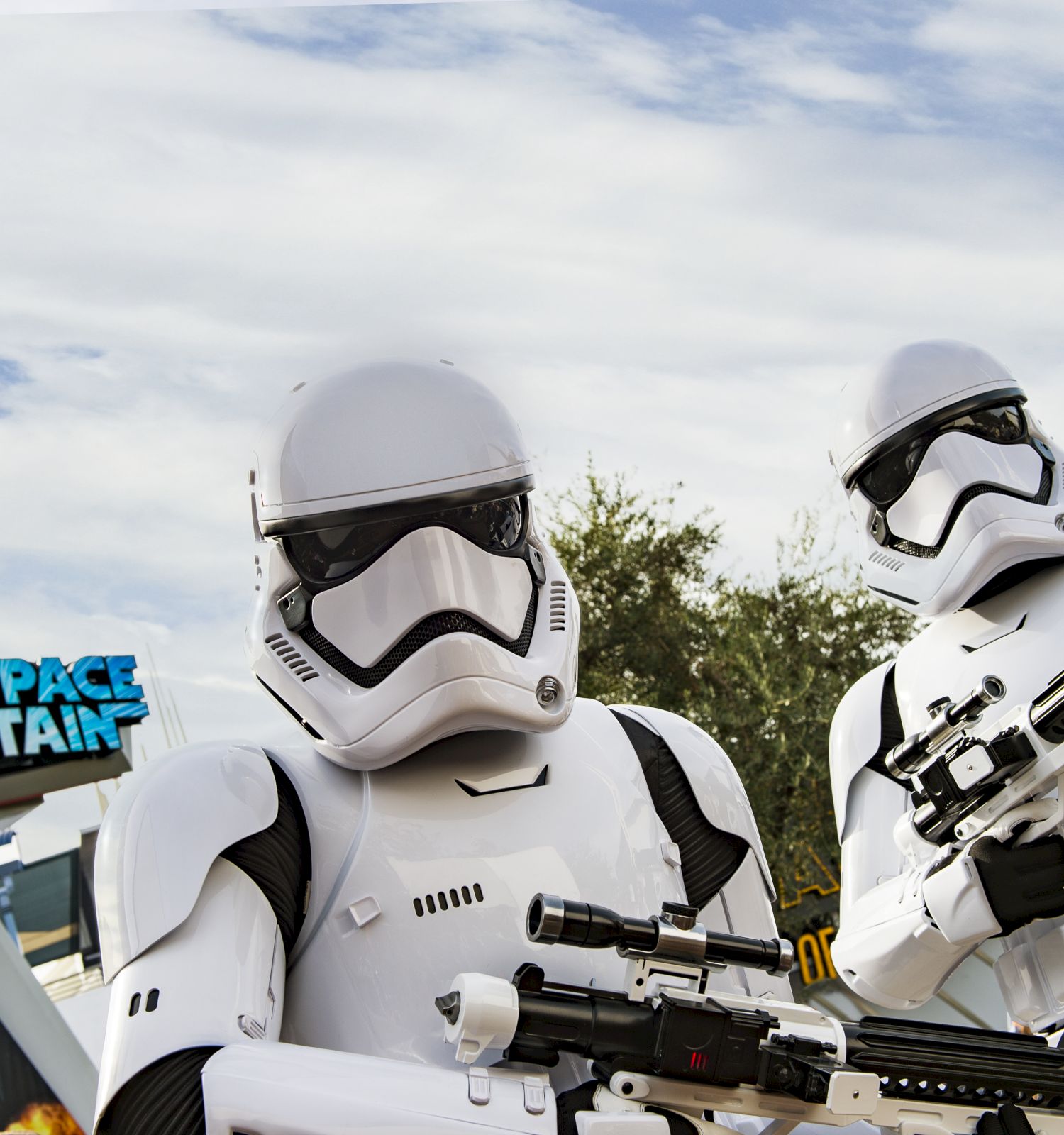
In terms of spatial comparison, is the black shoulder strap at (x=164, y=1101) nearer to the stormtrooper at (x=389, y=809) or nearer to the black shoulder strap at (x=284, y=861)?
the stormtrooper at (x=389, y=809)

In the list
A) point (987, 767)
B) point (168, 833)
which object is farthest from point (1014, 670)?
point (168, 833)

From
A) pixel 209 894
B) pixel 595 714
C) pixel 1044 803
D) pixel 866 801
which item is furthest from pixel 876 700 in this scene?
pixel 209 894

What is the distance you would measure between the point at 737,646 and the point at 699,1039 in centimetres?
1058

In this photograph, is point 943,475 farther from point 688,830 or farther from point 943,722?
point 688,830

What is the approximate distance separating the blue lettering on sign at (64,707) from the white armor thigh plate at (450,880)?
1279 centimetres

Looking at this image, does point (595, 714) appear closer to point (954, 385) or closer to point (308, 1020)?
point (308, 1020)

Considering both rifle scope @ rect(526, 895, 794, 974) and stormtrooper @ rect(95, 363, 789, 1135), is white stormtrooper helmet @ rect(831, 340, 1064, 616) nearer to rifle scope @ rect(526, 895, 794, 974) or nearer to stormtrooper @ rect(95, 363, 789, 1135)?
stormtrooper @ rect(95, 363, 789, 1135)

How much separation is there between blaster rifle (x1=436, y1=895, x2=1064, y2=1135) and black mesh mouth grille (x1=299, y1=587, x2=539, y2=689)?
0.57 metres

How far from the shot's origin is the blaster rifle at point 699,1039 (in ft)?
6.89

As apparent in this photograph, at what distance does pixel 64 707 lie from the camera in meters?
14.9

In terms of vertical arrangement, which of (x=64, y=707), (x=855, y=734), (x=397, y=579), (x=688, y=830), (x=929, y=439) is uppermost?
(x=397, y=579)

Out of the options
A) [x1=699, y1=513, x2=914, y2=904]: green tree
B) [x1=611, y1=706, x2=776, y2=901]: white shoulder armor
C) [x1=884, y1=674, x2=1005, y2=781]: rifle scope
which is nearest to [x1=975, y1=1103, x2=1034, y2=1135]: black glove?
[x1=611, y1=706, x2=776, y2=901]: white shoulder armor

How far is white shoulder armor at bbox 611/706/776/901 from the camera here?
2.76 meters

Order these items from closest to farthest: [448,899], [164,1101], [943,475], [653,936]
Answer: [164,1101]
[653,936]
[448,899]
[943,475]
